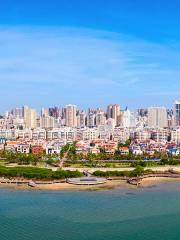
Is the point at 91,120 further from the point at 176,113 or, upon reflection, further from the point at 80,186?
the point at 80,186

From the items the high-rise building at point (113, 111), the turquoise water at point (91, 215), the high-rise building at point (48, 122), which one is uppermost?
the high-rise building at point (113, 111)

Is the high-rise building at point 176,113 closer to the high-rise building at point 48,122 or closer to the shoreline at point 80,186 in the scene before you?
the high-rise building at point 48,122

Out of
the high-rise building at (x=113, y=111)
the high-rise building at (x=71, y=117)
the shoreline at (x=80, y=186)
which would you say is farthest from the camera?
the high-rise building at (x=113, y=111)

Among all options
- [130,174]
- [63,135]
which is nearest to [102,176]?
[130,174]

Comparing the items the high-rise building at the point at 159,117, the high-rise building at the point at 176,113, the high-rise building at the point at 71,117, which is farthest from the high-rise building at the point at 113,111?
the high-rise building at the point at 176,113

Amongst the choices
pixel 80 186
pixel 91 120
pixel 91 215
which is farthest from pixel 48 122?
pixel 91 215

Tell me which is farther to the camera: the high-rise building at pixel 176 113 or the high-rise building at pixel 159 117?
the high-rise building at pixel 159 117

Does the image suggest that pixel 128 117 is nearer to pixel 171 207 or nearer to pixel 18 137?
pixel 18 137
